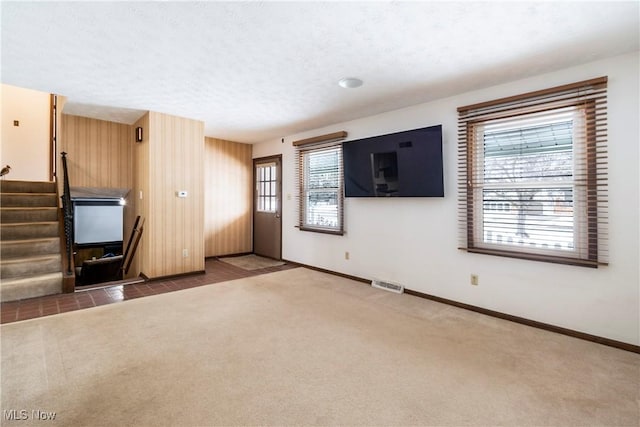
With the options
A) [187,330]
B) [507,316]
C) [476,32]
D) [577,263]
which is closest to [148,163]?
[187,330]

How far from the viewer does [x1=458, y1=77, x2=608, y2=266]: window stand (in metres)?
2.66

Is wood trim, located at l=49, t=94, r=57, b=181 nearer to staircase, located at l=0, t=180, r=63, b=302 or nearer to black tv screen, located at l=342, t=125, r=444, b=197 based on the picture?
staircase, located at l=0, t=180, r=63, b=302

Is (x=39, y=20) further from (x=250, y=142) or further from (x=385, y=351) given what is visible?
(x=250, y=142)

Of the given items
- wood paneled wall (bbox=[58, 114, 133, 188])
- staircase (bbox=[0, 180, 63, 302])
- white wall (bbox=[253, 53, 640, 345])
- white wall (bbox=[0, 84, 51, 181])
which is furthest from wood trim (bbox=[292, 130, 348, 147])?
white wall (bbox=[0, 84, 51, 181])

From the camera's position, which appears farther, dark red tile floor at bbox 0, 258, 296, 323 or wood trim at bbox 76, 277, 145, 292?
wood trim at bbox 76, 277, 145, 292

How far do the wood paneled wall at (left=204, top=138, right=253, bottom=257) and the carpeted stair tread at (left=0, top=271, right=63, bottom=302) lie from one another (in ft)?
Answer: 8.31

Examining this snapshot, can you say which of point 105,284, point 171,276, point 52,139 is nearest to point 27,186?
point 52,139

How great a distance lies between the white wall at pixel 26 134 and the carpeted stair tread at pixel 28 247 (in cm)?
186

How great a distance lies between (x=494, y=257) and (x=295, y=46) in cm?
288

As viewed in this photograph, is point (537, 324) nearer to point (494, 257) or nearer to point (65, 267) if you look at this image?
point (494, 257)

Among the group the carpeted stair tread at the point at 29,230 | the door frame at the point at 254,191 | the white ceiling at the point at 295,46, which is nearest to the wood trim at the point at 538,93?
the white ceiling at the point at 295,46

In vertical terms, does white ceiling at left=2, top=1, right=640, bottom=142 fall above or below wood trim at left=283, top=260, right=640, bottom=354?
above

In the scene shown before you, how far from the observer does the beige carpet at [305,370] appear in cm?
174

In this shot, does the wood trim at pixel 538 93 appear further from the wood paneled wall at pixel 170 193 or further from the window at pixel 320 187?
the wood paneled wall at pixel 170 193
